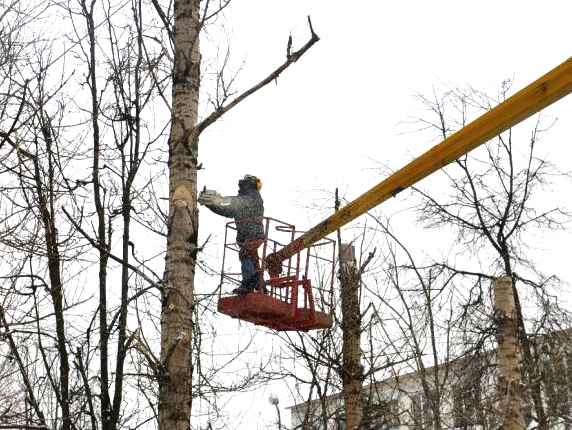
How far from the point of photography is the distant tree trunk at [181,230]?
454cm

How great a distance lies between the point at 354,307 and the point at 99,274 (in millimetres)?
3145

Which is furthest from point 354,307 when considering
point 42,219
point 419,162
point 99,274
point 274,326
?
point 42,219

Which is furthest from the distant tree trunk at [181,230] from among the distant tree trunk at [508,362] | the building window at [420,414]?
the building window at [420,414]

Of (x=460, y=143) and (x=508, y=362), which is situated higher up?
(x=460, y=143)

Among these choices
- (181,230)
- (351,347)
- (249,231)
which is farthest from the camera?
(351,347)

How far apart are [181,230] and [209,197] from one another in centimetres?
213

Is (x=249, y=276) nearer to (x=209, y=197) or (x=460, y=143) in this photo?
(x=209, y=197)

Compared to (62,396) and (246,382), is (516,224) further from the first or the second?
(62,396)

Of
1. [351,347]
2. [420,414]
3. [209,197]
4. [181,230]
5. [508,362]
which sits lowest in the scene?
[508,362]

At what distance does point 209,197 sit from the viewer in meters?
7.02

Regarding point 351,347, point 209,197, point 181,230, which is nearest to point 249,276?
point 209,197

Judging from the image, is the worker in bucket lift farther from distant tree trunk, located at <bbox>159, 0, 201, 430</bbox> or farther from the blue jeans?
distant tree trunk, located at <bbox>159, 0, 201, 430</bbox>

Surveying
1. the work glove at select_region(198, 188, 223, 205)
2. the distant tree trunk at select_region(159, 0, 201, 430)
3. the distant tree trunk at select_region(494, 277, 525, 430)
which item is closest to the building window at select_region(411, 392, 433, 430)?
the distant tree trunk at select_region(494, 277, 525, 430)

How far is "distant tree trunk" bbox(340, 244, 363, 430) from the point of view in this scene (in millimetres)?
9055
